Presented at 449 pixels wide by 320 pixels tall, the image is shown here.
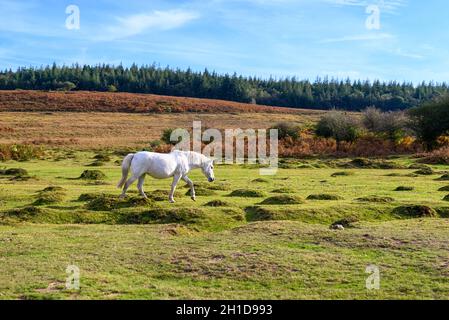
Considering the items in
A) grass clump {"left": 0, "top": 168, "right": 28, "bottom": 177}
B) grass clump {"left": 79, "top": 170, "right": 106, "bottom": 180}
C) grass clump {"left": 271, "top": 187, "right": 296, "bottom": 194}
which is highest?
grass clump {"left": 271, "top": 187, "right": 296, "bottom": 194}

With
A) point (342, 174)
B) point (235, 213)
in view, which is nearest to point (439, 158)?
point (342, 174)

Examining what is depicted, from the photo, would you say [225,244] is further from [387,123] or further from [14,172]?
[387,123]

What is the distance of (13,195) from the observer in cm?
1966

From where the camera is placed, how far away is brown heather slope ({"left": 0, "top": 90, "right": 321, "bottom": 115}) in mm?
88062

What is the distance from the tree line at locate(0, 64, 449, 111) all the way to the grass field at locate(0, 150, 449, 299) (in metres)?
105

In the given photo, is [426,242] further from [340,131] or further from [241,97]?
[241,97]

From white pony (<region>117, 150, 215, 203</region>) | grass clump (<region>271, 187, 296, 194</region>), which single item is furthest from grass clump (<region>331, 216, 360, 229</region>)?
grass clump (<region>271, 187, 296, 194</region>)

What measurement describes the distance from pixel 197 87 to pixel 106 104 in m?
43.1

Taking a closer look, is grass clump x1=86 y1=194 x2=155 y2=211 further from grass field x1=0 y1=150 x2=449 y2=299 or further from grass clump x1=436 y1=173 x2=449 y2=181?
grass clump x1=436 y1=173 x2=449 y2=181

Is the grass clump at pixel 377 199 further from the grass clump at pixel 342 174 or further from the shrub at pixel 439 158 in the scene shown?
the shrub at pixel 439 158

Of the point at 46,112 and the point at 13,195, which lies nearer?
the point at 13,195

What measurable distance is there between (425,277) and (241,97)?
120012 millimetres

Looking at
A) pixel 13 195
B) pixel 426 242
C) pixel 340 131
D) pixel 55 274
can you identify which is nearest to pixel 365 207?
pixel 426 242

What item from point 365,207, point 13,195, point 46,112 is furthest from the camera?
point 46,112
